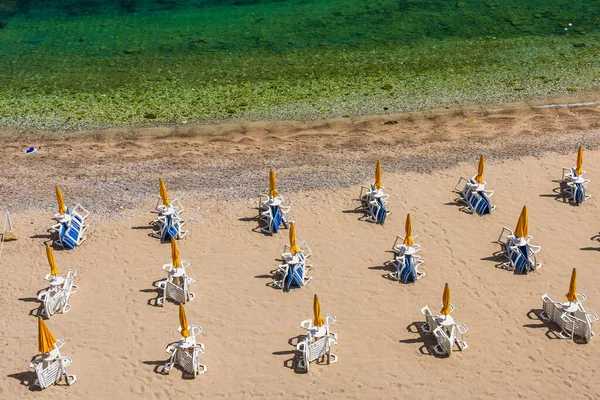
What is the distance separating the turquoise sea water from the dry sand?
2545 mm

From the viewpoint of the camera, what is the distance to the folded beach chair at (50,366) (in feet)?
57.3

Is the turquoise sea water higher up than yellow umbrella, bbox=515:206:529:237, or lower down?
higher up

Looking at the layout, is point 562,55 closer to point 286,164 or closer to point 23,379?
point 286,164

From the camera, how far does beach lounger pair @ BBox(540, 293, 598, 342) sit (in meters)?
18.7

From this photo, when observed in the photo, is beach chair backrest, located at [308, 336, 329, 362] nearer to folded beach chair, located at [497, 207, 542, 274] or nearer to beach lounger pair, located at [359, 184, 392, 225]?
beach lounger pair, located at [359, 184, 392, 225]

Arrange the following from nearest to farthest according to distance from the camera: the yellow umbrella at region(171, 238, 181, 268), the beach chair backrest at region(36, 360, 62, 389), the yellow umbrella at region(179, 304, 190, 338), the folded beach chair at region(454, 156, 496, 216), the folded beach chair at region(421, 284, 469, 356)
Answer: the yellow umbrella at region(179, 304, 190, 338), the beach chair backrest at region(36, 360, 62, 389), the folded beach chair at region(421, 284, 469, 356), the yellow umbrella at region(171, 238, 181, 268), the folded beach chair at region(454, 156, 496, 216)

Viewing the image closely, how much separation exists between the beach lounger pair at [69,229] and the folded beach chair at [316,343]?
731cm

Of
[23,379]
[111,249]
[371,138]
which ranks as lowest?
[23,379]

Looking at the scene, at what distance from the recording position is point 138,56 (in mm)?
34719

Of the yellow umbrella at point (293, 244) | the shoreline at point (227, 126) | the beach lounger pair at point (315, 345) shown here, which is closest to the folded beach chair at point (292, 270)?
the yellow umbrella at point (293, 244)

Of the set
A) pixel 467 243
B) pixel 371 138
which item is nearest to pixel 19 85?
pixel 371 138

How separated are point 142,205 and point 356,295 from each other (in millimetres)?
7305

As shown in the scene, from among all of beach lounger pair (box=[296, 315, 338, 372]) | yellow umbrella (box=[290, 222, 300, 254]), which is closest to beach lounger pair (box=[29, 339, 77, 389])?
beach lounger pair (box=[296, 315, 338, 372])

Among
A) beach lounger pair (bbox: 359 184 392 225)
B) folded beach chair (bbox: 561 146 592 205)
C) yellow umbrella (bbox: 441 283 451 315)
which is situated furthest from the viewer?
folded beach chair (bbox: 561 146 592 205)
